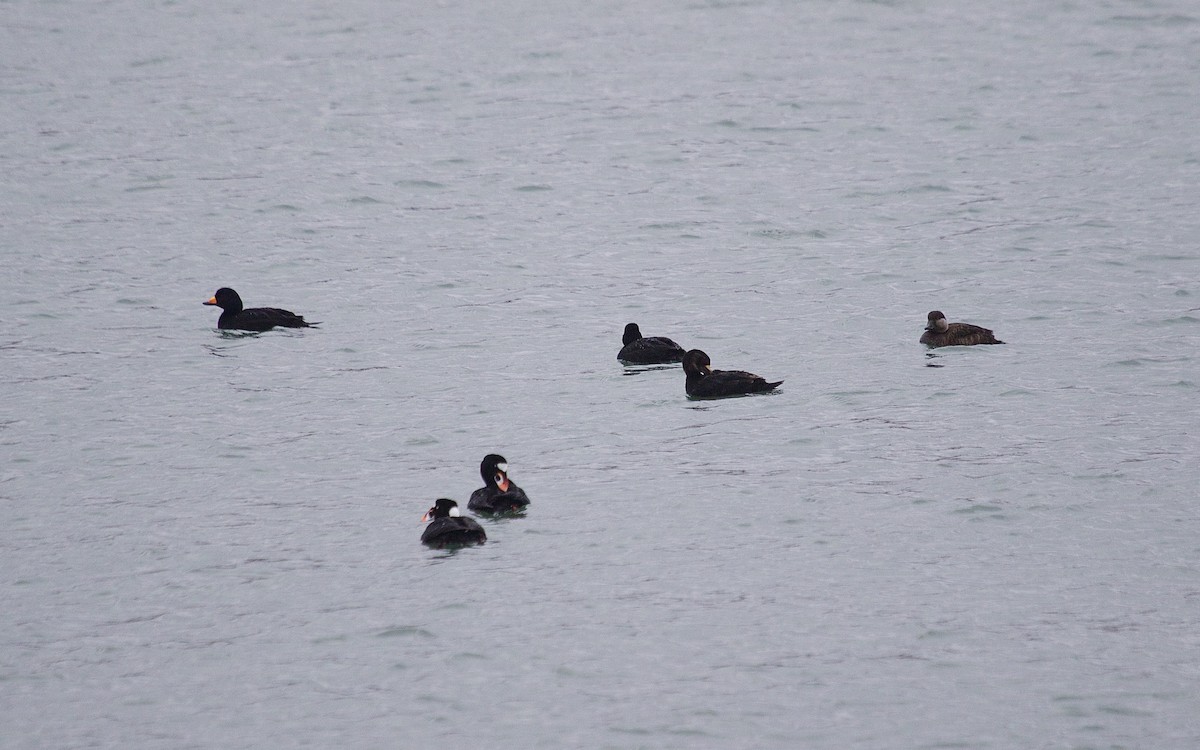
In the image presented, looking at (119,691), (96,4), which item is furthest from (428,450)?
(96,4)

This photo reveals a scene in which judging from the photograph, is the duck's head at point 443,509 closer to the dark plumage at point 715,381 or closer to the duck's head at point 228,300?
the dark plumage at point 715,381

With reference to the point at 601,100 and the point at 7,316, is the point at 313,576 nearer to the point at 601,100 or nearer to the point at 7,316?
the point at 7,316

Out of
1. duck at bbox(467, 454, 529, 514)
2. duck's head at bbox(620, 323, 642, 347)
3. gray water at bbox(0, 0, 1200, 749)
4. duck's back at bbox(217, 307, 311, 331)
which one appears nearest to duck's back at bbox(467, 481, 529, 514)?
duck at bbox(467, 454, 529, 514)

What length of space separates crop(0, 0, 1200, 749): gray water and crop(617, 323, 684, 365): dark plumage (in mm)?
266

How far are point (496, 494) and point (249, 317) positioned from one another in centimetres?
836

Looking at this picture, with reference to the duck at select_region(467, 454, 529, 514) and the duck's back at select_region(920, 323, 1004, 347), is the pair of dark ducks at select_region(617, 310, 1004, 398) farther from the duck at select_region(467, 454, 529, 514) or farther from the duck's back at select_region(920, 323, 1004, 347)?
the duck at select_region(467, 454, 529, 514)

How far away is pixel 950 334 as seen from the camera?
59.6 ft

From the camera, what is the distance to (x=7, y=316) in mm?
21031

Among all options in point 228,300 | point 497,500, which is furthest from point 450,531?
point 228,300

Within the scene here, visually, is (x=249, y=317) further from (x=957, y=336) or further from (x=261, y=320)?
(x=957, y=336)

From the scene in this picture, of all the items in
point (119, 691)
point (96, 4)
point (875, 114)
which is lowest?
point (119, 691)

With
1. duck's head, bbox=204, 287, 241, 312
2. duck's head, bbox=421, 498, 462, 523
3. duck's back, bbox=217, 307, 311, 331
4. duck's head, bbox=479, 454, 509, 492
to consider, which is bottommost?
duck's head, bbox=421, 498, 462, 523

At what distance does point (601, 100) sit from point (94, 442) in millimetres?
20545

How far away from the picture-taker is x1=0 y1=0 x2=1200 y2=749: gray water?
10.3m
